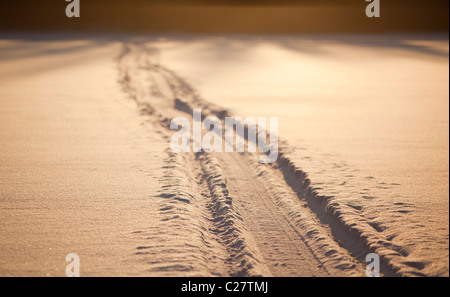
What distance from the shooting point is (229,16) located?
29.6 m

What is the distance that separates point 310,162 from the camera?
4.95 metres

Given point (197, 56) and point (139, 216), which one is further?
point (197, 56)

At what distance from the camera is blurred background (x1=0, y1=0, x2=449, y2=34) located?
27.0 m

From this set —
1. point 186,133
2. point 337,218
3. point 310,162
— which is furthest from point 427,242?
point 186,133

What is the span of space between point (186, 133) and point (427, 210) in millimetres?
3225

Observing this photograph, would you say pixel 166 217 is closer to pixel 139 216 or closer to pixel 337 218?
pixel 139 216

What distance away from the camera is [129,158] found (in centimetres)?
499

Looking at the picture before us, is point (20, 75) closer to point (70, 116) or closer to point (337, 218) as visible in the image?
point (70, 116)

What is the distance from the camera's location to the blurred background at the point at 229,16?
2702 centimetres

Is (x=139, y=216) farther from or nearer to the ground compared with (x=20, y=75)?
nearer to the ground
